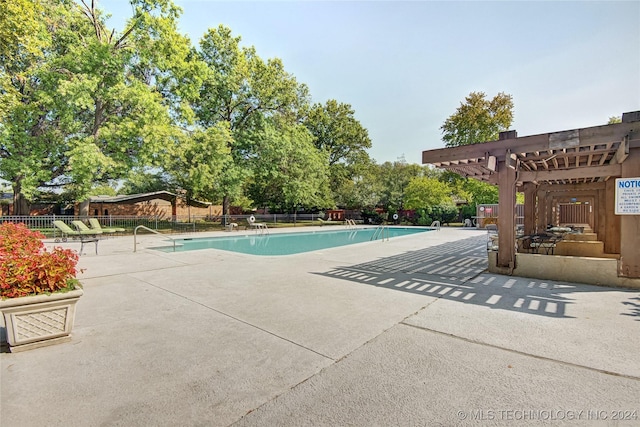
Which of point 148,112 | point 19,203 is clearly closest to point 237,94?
point 148,112

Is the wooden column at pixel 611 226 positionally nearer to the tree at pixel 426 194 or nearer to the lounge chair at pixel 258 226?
the lounge chair at pixel 258 226

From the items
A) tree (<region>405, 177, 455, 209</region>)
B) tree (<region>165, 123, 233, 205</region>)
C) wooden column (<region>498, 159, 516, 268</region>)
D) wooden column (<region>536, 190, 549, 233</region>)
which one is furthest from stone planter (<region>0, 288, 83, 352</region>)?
tree (<region>405, 177, 455, 209</region>)

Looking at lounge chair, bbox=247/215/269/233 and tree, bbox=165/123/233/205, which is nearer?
tree, bbox=165/123/233/205

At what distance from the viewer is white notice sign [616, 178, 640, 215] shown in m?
5.03

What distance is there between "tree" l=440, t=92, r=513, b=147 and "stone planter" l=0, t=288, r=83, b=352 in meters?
28.4

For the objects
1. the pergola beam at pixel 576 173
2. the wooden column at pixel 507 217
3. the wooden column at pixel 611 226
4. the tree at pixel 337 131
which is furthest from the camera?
the tree at pixel 337 131

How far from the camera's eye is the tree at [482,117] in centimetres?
2595

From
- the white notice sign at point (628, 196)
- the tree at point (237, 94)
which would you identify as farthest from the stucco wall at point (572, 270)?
the tree at point (237, 94)

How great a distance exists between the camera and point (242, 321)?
3580mm

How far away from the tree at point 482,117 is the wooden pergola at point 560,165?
63.0 ft

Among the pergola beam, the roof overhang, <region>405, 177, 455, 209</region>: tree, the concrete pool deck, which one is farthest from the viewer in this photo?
<region>405, 177, 455, 209</region>: tree

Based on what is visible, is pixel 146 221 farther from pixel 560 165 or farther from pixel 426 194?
pixel 560 165

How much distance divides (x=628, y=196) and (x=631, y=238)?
2.37 ft

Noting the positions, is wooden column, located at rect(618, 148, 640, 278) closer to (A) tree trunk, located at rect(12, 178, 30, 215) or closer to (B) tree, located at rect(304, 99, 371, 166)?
(A) tree trunk, located at rect(12, 178, 30, 215)
